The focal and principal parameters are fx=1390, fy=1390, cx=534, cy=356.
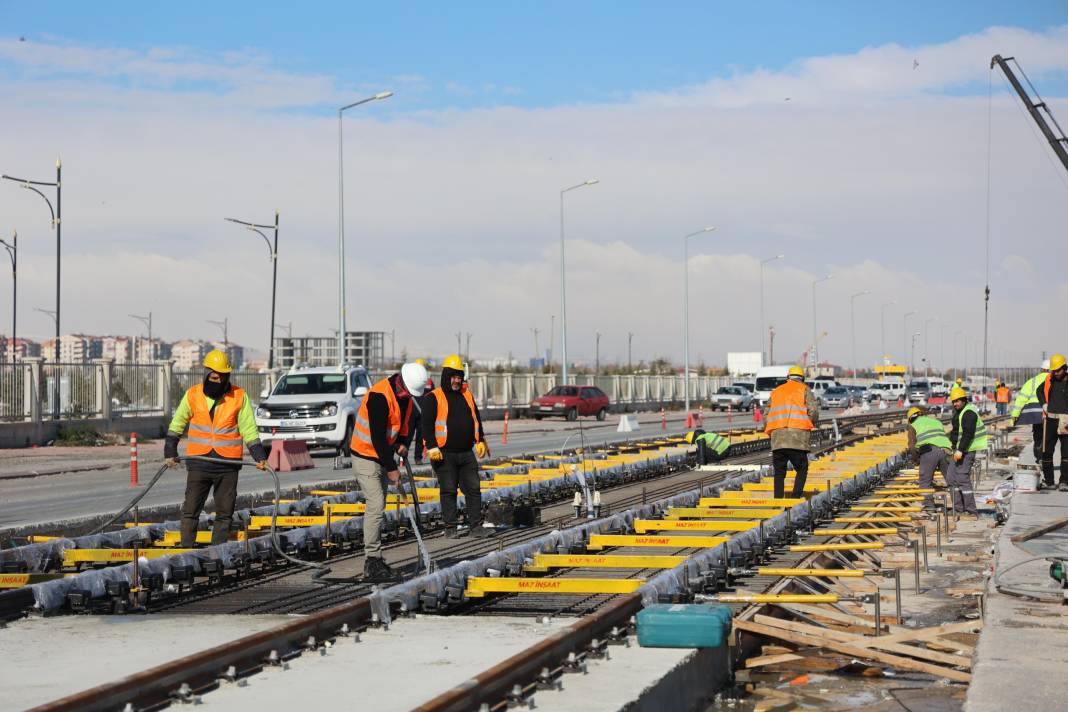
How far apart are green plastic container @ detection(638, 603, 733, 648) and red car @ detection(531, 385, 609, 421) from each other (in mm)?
49869

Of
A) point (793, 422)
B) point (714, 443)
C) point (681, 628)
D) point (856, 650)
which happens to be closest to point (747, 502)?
point (793, 422)

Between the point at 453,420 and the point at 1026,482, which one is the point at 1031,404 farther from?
the point at 453,420

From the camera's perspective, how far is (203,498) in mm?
12328

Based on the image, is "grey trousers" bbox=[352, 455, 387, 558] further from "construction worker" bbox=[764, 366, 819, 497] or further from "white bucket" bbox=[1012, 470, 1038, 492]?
"white bucket" bbox=[1012, 470, 1038, 492]

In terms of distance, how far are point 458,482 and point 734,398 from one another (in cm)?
5854

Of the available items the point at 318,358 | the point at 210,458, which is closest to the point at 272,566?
the point at 210,458

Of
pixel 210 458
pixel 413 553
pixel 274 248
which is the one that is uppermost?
pixel 274 248

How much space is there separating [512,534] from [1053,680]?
8.04 meters

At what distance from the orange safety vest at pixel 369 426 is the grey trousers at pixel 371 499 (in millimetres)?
91

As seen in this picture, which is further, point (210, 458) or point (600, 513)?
point (600, 513)

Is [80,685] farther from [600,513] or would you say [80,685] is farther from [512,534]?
[600,513]

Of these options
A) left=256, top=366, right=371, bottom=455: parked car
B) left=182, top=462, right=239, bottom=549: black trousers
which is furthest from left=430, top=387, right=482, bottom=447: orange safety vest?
left=256, top=366, right=371, bottom=455: parked car

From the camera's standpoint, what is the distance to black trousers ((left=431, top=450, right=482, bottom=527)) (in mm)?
14594

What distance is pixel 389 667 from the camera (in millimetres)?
7891
